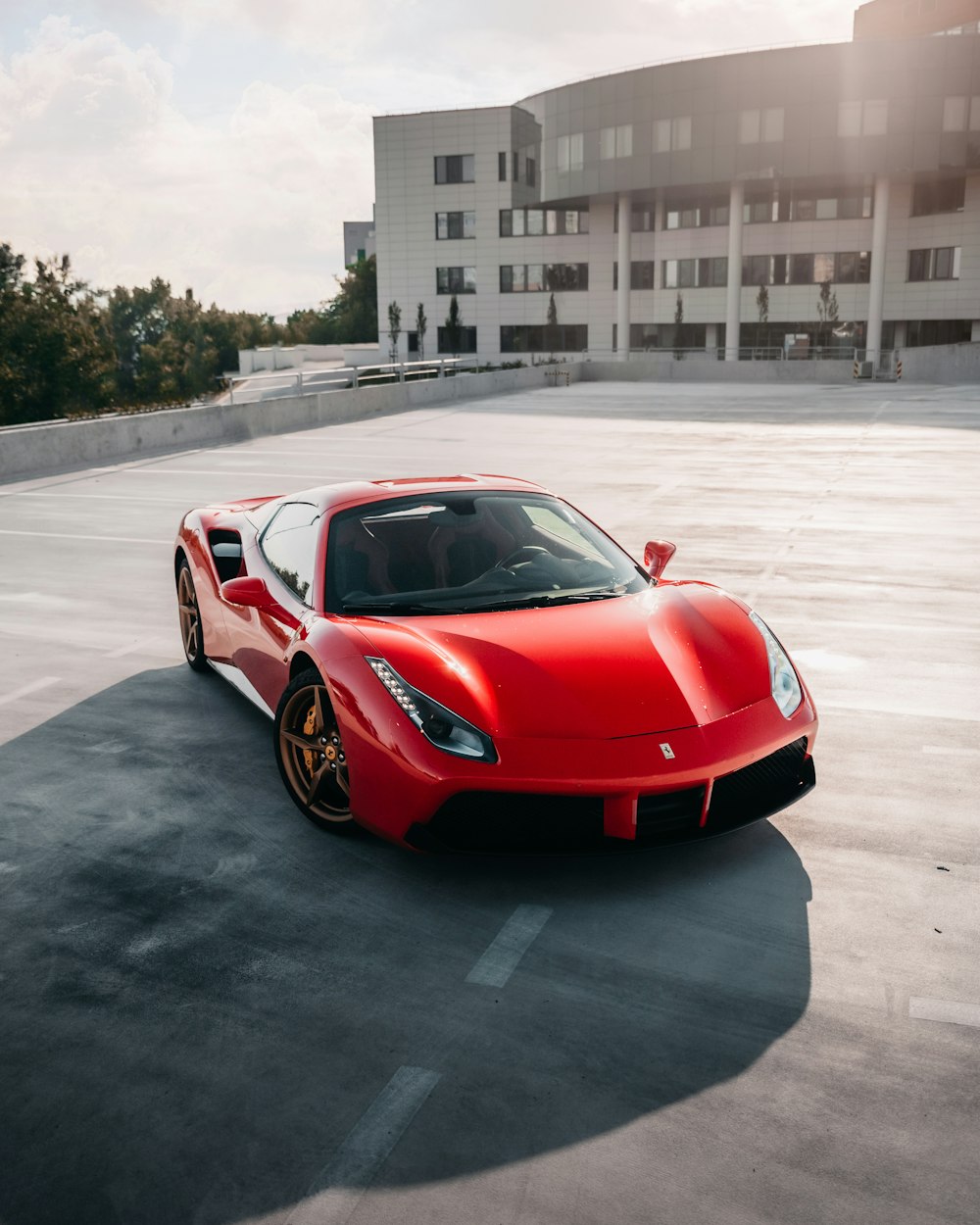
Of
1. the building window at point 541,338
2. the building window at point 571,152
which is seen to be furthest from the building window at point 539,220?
the building window at point 541,338

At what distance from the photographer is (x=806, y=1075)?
10.8ft

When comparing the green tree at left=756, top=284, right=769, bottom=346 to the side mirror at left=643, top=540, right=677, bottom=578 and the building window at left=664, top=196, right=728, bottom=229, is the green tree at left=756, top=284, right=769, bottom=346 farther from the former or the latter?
the side mirror at left=643, top=540, right=677, bottom=578

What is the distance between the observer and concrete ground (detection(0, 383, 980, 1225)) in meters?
2.89

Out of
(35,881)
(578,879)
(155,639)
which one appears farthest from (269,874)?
(155,639)

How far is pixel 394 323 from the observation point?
257ft

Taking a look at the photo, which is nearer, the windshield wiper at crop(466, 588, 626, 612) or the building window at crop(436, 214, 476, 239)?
the windshield wiper at crop(466, 588, 626, 612)

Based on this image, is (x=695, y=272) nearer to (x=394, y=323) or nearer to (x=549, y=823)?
(x=394, y=323)

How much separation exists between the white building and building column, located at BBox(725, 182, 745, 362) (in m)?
0.11

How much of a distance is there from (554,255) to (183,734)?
2852 inches

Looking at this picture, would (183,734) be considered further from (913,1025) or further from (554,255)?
(554,255)

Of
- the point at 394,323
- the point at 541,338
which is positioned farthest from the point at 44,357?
the point at 541,338

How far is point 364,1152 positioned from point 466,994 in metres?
0.79

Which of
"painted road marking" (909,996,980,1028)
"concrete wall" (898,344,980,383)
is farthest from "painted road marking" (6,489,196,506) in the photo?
"concrete wall" (898,344,980,383)

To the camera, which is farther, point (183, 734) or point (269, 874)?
point (183, 734)
